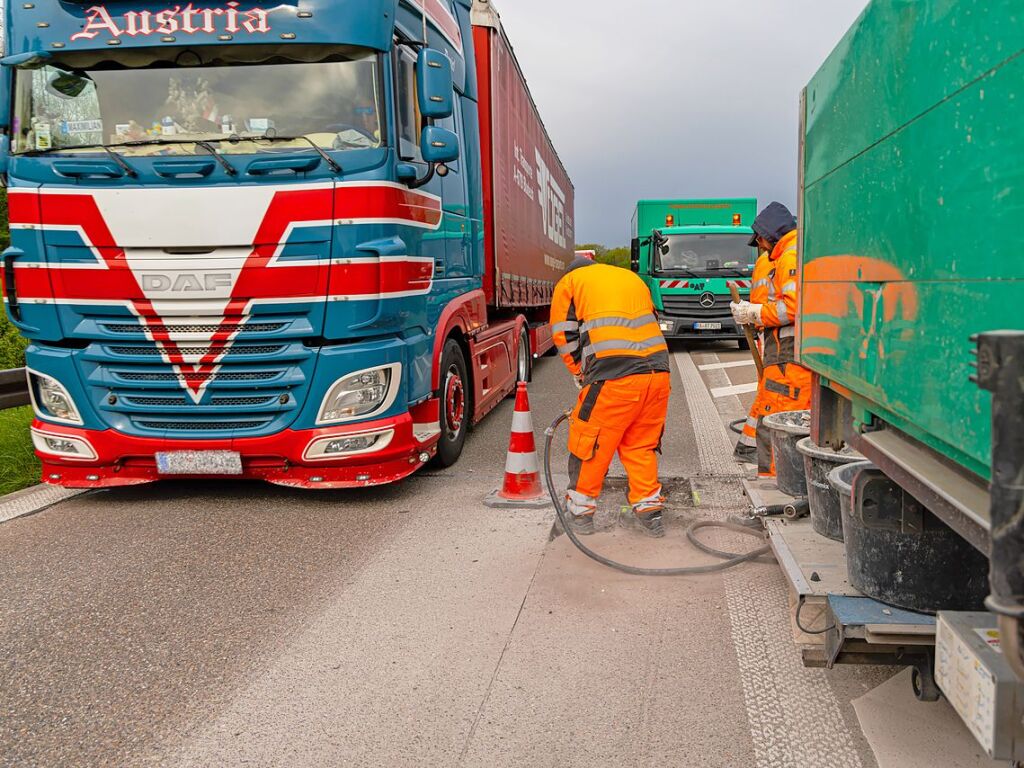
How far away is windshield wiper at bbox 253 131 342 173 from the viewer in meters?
4.86

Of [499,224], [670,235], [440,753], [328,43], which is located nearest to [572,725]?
[440,753]

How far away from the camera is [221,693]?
10.1 feet

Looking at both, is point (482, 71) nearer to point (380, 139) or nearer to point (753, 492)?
point (380, 139)

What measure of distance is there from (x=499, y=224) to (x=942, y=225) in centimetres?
623

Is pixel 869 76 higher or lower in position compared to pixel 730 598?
higher

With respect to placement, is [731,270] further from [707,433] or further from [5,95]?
[5,95]

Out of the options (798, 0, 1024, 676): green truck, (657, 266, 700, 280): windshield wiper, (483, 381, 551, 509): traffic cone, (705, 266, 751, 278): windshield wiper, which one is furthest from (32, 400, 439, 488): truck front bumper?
(705, 266, 751, 278): windshield wiper

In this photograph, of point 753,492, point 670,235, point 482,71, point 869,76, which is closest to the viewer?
point 869,76

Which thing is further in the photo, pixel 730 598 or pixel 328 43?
pixel 328 43

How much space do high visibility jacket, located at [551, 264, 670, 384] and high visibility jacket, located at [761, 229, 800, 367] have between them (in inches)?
39.1

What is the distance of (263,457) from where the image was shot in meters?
5.26

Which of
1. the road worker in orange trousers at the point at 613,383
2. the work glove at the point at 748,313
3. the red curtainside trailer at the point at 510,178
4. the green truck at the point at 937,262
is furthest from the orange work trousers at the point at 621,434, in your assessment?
the red curtainside trailer at the point at 510,178

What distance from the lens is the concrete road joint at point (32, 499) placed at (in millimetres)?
5453

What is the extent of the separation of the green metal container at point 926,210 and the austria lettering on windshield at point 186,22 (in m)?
3.47
